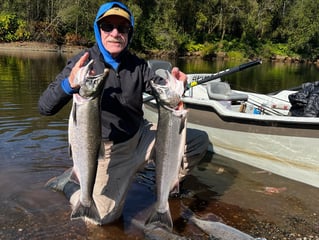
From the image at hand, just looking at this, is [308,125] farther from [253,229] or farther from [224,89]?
[224,89]

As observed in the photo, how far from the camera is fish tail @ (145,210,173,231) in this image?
13.5 ft

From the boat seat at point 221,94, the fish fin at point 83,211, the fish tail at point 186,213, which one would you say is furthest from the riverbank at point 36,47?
the fish fin at point 83,211

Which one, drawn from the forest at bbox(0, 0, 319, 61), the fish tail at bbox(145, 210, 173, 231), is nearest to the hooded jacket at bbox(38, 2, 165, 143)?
the fish tail at bbox(145, 210, 173, 231)

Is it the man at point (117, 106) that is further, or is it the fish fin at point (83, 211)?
the man at point (117, 106)

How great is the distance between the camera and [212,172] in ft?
22.7

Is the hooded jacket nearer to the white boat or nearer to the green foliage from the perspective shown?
the white boat

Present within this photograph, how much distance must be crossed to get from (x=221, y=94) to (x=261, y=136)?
1.82 metres

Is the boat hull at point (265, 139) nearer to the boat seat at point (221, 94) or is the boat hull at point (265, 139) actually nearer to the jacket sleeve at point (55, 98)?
the boat seat at point (221, 94)

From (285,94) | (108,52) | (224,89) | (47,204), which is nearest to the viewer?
(108,52)

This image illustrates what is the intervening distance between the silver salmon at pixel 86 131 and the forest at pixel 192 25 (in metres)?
41.2

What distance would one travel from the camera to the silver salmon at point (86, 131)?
11.3ft

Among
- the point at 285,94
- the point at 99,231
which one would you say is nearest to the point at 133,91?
the point at 99,231

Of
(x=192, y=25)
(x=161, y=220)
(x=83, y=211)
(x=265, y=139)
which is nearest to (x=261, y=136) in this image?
(x=265, y=139)

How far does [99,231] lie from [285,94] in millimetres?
6277
